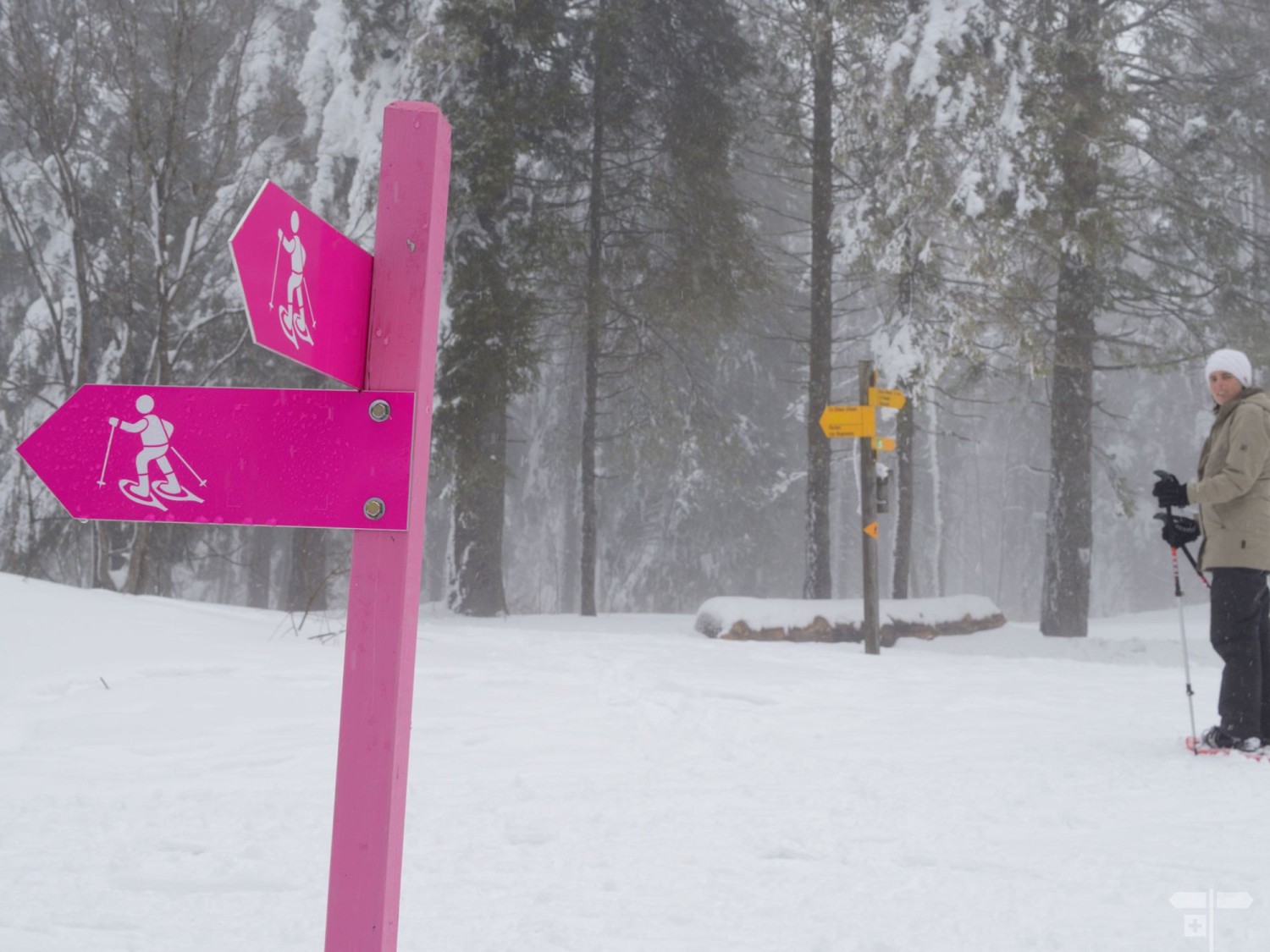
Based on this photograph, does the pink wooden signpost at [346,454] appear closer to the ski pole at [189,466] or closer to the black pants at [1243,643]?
the ski pole at [189,466]

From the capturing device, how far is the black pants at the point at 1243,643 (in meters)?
4.89

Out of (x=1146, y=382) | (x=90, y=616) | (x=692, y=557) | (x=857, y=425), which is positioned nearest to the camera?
(x=90, y=616)

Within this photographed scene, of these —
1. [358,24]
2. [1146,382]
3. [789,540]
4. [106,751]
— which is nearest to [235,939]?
[106,751]

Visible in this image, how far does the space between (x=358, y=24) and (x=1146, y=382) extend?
35.3m

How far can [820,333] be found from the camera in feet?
47.7

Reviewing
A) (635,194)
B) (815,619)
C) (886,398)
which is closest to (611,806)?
(886,398)

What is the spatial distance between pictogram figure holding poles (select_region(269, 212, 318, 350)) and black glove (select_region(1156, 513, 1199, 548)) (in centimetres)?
474

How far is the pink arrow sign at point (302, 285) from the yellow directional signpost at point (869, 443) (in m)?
8.44

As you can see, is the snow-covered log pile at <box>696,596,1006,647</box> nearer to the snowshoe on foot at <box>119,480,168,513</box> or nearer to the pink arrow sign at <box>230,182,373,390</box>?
the pink arrow sign at <box>230,182,373,390</box>

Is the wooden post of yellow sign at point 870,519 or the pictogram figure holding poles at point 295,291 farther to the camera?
the wooden post of yellow sign at point 870,519

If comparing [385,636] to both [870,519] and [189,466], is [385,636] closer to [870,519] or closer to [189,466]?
[189,466]

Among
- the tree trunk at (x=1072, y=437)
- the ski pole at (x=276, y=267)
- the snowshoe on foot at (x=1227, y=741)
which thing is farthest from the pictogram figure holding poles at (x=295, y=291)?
the tree trunk at (x=1072, y=437)

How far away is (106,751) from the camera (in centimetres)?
457

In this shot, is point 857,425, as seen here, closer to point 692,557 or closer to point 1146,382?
point 692,557
